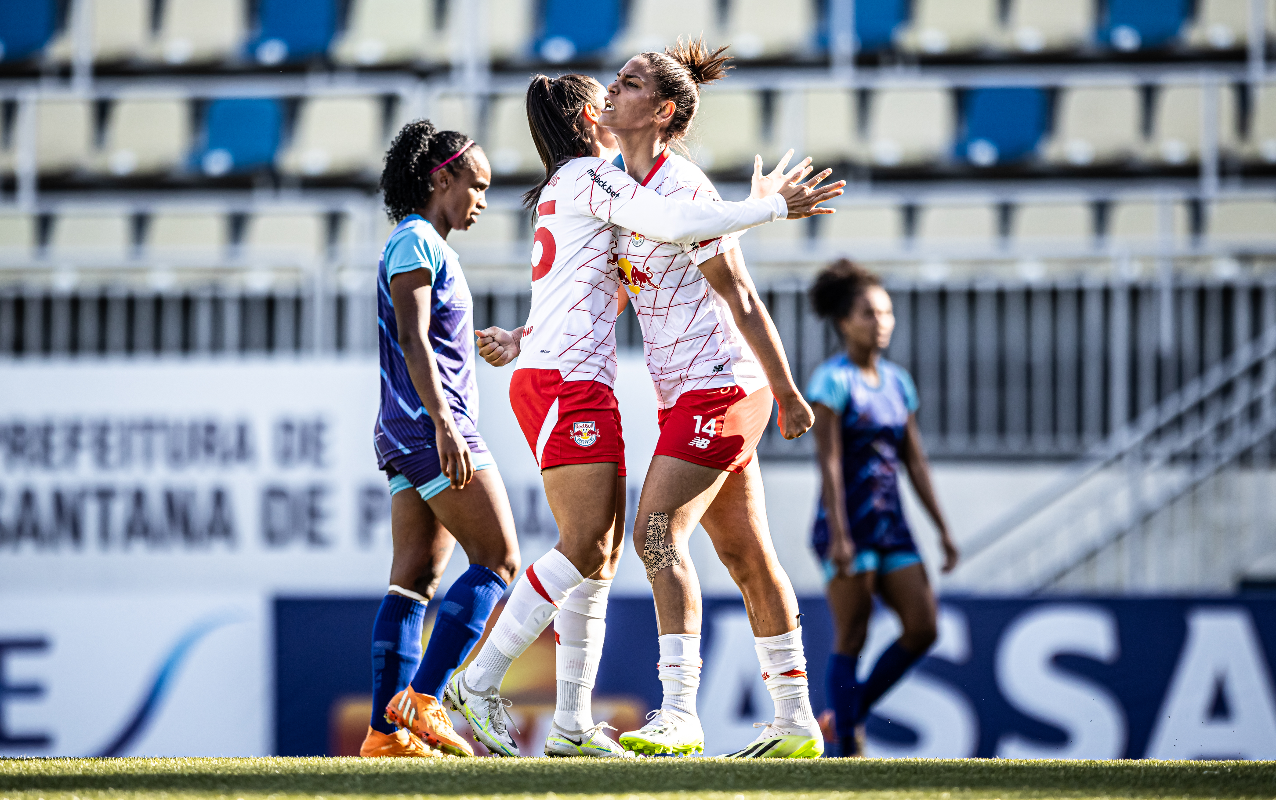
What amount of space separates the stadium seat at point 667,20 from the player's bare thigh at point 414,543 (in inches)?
348

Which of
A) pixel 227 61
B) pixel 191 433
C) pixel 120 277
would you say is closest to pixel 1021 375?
pixel 191 433

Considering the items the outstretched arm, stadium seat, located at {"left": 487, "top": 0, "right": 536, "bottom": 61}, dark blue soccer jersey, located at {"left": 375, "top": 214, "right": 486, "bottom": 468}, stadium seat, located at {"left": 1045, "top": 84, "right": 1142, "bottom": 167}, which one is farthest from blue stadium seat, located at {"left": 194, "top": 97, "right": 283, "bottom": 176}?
the outstretched arm

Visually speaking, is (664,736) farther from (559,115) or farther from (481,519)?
(559,115)

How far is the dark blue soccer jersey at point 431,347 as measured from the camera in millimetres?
3846

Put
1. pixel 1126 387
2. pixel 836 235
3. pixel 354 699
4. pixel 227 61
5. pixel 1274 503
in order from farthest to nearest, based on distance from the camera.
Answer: pixel 227 61
pixel 836 235
pixel 1126 387
pixel 1274 503
pixel 354 699

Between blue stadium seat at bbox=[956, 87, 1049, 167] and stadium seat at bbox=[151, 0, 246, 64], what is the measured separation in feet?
21.4

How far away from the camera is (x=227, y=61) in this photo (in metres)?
12.5

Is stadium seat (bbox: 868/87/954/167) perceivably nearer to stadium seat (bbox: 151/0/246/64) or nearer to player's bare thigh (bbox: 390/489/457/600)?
stadium seat (bbox: 151/0/246/64)

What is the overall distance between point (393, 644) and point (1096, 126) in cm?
937

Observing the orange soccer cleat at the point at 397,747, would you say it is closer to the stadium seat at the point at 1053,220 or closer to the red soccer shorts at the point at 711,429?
the red soccer shorts at the point at 711,429

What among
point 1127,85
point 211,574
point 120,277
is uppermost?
point 1127,85

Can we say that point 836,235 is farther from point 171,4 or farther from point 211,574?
point 171,4

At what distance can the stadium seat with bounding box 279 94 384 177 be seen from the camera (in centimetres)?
1143

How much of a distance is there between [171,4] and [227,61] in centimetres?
79
